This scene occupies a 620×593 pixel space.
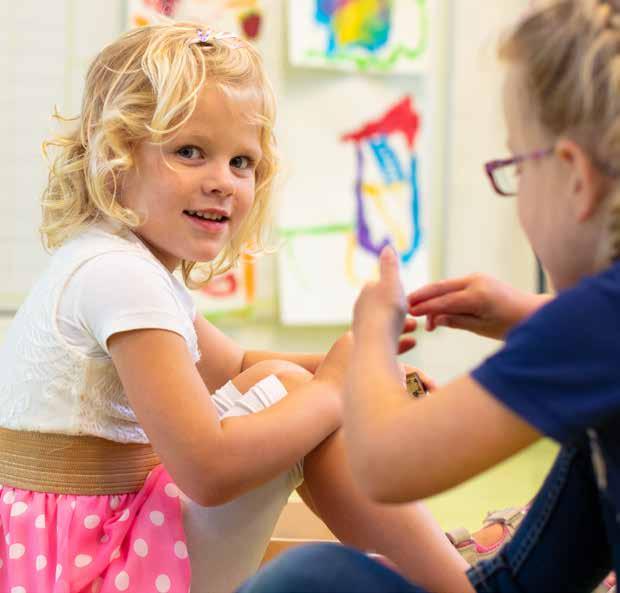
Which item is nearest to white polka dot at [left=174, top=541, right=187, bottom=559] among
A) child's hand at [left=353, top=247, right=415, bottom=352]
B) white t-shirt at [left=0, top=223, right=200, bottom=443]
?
white t-shirt at [left=0, top=223, right=200, bottom=443]

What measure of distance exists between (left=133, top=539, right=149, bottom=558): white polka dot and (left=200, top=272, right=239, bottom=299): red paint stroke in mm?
1335

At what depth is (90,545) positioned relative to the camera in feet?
3.23

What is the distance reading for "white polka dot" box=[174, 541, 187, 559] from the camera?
975mm

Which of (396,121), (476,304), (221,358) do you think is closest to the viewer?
(476,304)

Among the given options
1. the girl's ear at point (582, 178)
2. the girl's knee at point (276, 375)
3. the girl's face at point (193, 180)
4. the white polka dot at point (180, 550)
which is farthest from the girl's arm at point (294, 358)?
the girl's ear at point (582, 178)

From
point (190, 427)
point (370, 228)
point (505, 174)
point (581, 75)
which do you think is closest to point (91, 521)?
point (190, 427)

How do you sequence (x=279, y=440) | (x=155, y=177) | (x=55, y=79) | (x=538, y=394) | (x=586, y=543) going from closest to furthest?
1. (x=538, y=394)
2. (x=586, y=543)
3. (x=279, y=440)
4. (x=155, y=177)
5. (x=55, y=79)

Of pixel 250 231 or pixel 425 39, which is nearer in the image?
pixel 250 231

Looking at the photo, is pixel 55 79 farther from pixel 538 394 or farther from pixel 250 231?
pixel 538 394

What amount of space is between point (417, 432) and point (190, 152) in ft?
1.78

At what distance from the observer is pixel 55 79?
2.20 metres

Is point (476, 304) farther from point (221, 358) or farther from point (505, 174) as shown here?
point (221, 358)

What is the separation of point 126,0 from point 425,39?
69cm

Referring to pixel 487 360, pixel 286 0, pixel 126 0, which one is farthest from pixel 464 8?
pixel 487 360
